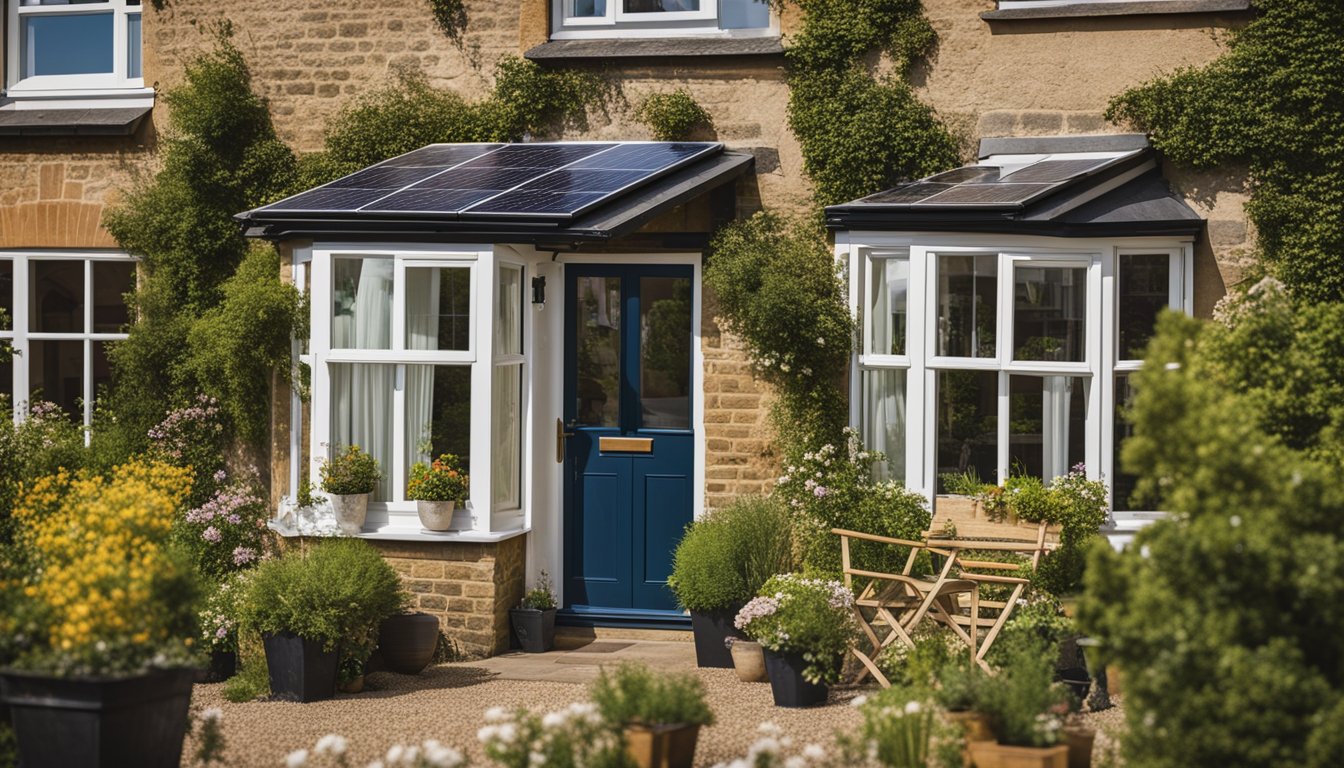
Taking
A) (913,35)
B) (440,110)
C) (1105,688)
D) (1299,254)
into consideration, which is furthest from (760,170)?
(1105,688)

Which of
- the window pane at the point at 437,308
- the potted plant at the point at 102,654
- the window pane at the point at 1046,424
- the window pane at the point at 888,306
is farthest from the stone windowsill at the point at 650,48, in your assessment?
the potted plant at the point at 102,654

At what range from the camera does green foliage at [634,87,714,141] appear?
1041 cm

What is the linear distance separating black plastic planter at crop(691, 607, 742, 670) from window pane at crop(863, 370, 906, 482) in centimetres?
143

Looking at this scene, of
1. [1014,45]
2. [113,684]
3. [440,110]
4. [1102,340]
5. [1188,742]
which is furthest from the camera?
[440,110]

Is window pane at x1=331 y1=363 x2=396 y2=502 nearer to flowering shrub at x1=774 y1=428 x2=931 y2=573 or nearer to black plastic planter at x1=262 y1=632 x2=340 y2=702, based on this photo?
black plastic planter at x1=262 y1=632 x2=340 y2=702

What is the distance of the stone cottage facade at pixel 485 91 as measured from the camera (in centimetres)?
967

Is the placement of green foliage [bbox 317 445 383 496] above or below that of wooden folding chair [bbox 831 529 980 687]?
above

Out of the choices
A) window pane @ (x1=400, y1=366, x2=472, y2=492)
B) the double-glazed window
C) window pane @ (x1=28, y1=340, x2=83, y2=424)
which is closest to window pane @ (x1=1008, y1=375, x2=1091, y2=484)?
window pane @ (x1=400, y1=366, x2=472, y2=492)

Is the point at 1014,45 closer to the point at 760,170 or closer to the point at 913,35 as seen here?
the point at 913,35

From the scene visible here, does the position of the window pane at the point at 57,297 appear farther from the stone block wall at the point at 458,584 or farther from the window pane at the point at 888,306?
the window pane at the point at 888,306

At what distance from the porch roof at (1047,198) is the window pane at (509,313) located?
2.11 m

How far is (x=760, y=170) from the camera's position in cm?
1032

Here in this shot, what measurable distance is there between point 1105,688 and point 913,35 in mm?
4566

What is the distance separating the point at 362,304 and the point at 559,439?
1623 mm
